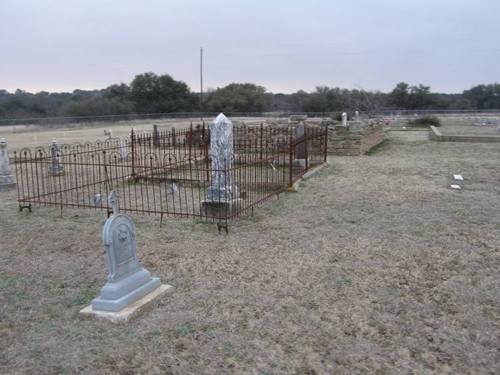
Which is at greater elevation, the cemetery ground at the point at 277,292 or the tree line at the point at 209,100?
the tree line at the point at 209,100

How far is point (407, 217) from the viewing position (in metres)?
7.40

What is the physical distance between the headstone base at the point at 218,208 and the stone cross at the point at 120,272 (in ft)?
9.46

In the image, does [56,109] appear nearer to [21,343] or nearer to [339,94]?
[339,94]

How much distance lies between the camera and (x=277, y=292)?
4.57 meters

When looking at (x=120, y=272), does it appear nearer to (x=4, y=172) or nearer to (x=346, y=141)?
(x=4, y=172)

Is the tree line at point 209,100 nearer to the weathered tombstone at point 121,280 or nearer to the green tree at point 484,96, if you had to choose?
the green tree at point 484,96

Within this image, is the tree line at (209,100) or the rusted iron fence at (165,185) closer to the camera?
the rusted iron fence at (165,185)

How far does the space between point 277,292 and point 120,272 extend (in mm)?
1469

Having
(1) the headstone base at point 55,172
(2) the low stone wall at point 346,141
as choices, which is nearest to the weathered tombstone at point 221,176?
(1) the headstone base at point 55,172

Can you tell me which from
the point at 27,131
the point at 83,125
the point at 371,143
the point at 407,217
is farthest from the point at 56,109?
the point at 407,217

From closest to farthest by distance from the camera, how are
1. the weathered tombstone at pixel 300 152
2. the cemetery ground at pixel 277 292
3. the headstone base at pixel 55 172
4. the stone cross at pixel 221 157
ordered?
the cemetery ground at pixel 277 292 → the stone cross at pixel 221 157 → the headstone base at pixel 55 172 → the weathered tombstone at pixel 300 152

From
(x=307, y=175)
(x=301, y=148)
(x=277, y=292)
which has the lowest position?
(x=277, y=292)

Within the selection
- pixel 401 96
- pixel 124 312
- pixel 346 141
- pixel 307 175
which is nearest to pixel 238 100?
pixel 401 96

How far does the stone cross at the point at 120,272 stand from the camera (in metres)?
4.13
